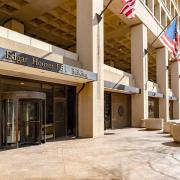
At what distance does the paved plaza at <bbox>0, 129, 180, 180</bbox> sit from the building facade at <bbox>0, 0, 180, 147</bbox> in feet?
7.31

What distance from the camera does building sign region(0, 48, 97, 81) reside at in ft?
33.3

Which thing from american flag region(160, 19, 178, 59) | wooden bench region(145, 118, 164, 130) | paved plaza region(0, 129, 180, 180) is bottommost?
paved plaza region(0, 129, 180, 180)

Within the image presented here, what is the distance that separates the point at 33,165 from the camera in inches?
343

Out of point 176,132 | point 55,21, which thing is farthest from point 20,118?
point 55,21

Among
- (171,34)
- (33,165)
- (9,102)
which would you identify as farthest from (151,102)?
(33,165)

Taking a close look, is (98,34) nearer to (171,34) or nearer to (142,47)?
(142,47)

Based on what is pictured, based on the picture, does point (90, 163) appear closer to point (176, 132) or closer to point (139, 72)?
point (176, 132)

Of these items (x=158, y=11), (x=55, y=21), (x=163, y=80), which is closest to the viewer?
(x=55, y=21)

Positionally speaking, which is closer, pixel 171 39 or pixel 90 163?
pixel 90 163

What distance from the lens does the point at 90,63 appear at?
54.6ft

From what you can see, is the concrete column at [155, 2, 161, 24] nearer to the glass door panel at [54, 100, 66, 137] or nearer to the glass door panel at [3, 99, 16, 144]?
the glass door panel at [54, 100, 66, 137]

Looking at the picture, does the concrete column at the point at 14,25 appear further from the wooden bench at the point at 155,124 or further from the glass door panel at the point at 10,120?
the wooden bench at the point at 155,124

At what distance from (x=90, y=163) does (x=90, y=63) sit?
857cm

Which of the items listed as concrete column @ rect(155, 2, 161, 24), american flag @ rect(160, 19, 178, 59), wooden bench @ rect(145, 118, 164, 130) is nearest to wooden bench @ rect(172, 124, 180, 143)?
wooden bench @ rect(145, 118, 164, 130)
